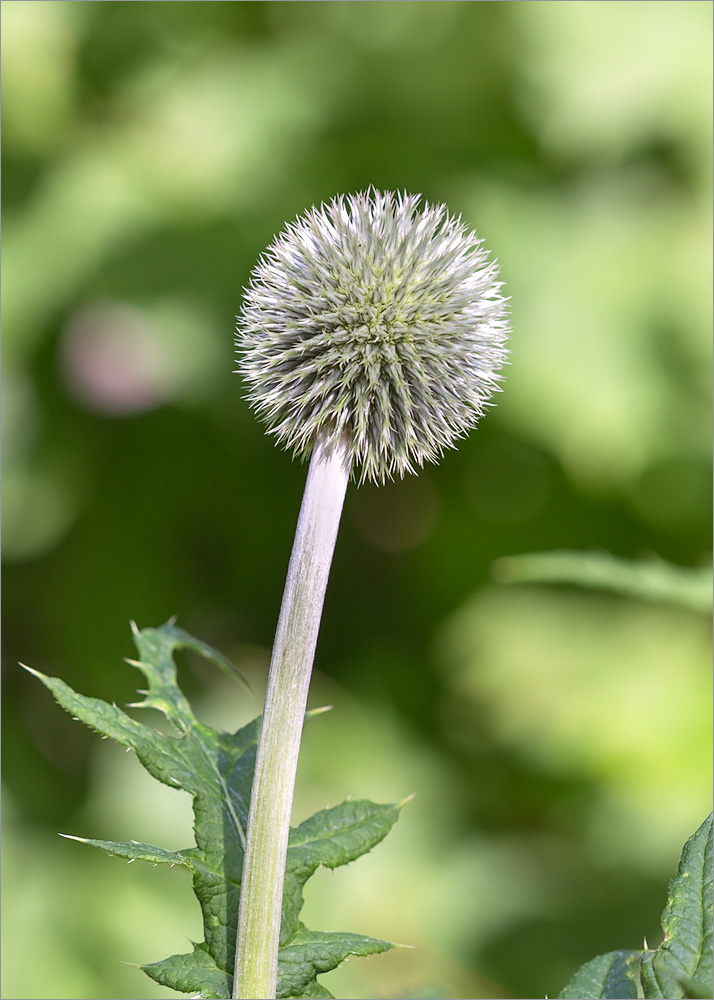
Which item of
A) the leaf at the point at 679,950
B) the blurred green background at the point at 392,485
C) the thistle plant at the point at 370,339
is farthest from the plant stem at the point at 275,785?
the blurred green background at the point at 392,485

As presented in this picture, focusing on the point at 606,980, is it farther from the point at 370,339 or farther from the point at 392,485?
the point at 392,485

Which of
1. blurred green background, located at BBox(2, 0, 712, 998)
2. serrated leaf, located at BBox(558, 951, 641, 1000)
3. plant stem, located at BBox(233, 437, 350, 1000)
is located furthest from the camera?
blurred green background, located at BBox(2, 0, 712, 998)

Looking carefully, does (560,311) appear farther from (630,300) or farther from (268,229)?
(268,229)

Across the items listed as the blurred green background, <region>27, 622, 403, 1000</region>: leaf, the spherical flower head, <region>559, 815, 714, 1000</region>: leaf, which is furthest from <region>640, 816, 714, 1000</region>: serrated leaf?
the blurred green background

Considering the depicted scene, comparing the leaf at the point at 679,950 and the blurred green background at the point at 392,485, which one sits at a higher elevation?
the blurred green background at the point at 392,485

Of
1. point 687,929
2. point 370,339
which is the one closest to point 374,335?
point 370,339

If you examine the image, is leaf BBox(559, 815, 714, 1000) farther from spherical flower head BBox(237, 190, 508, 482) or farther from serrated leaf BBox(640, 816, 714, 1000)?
spherical flower head BBox(237, 190, 508, 482)

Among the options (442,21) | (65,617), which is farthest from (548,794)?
(442,21)

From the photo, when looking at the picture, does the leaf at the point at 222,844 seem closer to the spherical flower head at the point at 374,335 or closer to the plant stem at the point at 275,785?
the plant stem at the point at 275,785
